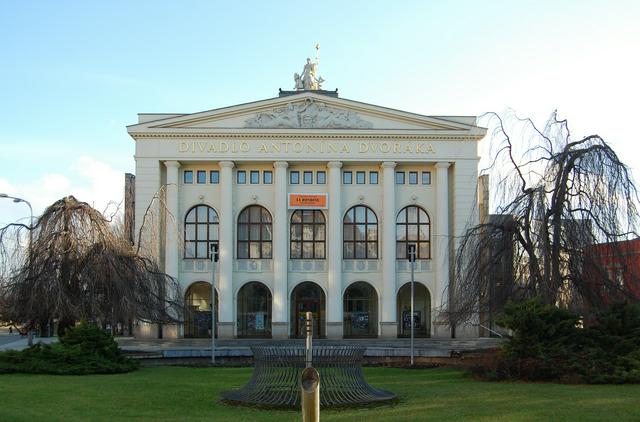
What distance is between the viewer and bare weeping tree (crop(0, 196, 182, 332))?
98.3 feet

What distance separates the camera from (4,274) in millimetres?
30547

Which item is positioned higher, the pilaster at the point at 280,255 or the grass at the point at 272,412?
the pilaster at the point at 280,255

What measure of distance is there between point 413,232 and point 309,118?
10452 millimetres

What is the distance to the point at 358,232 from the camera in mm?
54938

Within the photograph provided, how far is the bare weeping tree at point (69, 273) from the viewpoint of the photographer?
98.3 feet

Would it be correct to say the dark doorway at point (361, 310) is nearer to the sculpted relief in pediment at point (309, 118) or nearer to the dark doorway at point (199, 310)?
the dark doorway at point (199, 310)

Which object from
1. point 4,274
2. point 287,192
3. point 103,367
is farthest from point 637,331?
point 287,192

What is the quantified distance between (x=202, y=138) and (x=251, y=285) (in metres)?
10.5

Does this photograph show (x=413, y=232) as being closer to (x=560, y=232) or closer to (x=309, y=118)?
(x=309, y=118)

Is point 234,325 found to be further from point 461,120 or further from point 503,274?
point 503,274

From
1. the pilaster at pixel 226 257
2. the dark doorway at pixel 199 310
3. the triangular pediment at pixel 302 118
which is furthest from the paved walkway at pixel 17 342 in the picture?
the triangular pediment at pixel 302 118

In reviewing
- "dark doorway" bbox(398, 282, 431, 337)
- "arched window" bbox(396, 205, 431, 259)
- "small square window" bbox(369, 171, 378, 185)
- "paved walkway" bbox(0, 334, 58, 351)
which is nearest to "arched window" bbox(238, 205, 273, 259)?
"small square window" bbox(369, 171, 378, 185)

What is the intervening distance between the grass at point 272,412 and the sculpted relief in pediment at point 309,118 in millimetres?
31060

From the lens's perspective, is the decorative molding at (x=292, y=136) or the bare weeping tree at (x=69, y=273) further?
the decorative molding at (x=292, y=136)
